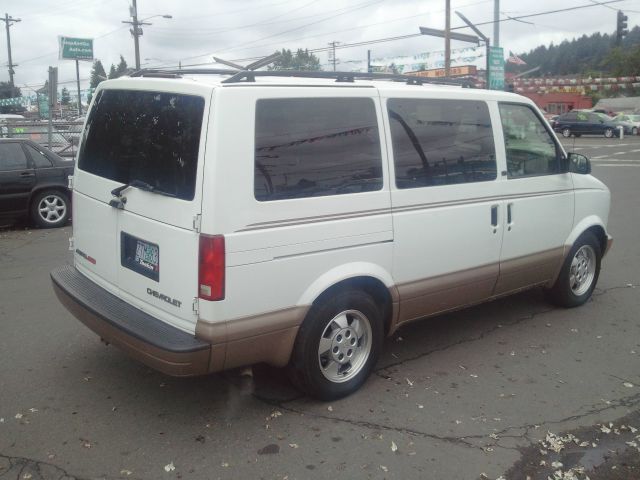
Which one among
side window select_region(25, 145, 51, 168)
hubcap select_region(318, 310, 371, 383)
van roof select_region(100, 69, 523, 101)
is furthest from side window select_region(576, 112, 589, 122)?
hubcap select_region(318, 310, 371, 383)

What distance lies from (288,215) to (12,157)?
8.09m

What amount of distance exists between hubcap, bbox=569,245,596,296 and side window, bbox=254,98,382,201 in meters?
2.73

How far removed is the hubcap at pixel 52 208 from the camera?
1023 centimetres

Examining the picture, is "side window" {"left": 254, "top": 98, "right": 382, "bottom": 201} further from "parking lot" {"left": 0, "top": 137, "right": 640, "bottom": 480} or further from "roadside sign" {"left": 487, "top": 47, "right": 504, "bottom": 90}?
"roadside sign" {"left": 487, "top": 47, "right": 504, "bottom": 90}

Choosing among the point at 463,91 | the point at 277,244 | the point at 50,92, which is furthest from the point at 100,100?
the point at 50,92

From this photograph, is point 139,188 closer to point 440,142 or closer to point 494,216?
point 440,142

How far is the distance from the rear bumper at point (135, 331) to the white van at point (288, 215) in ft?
0.04

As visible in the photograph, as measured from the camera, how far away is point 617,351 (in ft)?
16.0

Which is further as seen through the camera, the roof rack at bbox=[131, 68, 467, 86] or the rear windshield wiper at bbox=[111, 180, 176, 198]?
the roof rack at bbox=[131, 68, 467, 86]

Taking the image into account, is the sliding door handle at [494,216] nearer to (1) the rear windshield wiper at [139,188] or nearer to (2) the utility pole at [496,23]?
(1) the rear windshield wiper at [139,188]

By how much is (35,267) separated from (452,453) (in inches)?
230

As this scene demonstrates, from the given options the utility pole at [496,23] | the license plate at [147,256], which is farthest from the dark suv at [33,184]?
the utility pole at [496,23]

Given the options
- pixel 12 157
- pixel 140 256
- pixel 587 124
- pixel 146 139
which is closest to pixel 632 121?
pixel 587 124

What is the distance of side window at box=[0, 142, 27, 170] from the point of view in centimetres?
989
